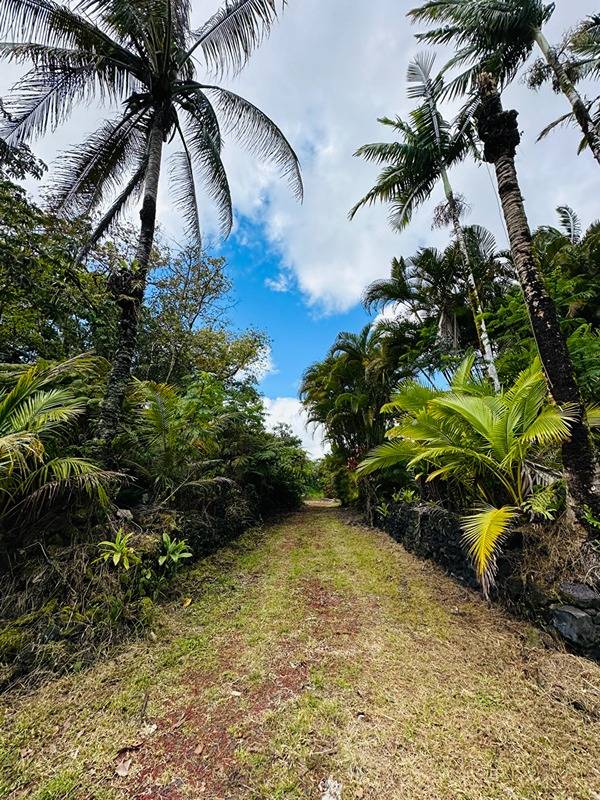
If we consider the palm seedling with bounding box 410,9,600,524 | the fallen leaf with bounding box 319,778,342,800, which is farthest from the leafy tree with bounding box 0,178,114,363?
the palm seedling with bounding box 410,9,600,524

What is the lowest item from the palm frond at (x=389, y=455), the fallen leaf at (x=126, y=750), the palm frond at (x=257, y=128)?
the fallen leaf at (x=126, y=750)

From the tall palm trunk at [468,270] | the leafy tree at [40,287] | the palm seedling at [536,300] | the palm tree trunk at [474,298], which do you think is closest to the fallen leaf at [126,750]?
the palm seedling at [536,300]

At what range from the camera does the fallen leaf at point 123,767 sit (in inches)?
62.6

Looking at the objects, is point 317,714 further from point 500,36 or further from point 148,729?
point 500,36

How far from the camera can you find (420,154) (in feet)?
26.1

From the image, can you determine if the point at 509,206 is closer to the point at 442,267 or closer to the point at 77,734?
the point at 442,267

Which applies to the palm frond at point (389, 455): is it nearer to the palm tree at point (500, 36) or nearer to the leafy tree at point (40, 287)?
the leafy tree at point (40, 287)

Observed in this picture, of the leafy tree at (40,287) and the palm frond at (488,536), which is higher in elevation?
the leafy tree at (40,287)

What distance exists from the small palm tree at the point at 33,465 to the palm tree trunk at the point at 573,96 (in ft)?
35.5

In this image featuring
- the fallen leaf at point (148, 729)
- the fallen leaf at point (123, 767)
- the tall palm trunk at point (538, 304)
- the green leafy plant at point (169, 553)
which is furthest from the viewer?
the green leafy plant at point (169, 553)

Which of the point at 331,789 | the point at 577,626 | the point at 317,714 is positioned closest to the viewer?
the point at 331,789

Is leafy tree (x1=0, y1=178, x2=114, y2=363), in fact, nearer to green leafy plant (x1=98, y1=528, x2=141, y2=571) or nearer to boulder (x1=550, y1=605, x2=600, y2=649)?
green leafy plant (x1=98, y1=528, x2=141, y2=571)

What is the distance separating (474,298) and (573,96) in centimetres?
535

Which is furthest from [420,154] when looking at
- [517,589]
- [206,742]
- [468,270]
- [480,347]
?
[206,742]
